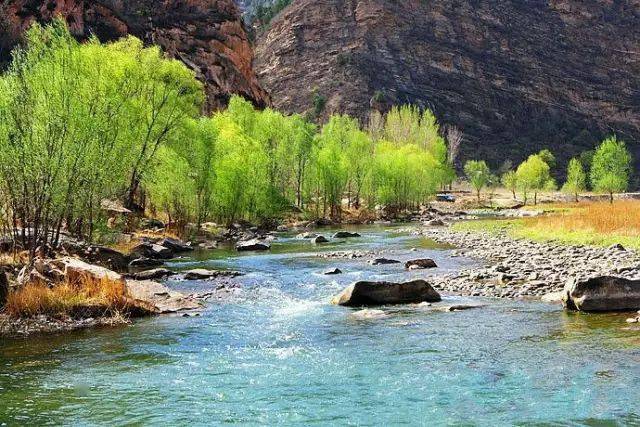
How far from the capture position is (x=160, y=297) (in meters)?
23.0

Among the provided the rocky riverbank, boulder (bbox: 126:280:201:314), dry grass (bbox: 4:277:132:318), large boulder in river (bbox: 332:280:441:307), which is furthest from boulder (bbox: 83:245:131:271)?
the rocky riverbank

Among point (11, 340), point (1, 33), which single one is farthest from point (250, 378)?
point (1, 33)

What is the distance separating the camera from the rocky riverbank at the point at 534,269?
23.0 m

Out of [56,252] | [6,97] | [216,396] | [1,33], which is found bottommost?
[216,396]

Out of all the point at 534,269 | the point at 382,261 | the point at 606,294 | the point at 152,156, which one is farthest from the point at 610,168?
the point at 606,294

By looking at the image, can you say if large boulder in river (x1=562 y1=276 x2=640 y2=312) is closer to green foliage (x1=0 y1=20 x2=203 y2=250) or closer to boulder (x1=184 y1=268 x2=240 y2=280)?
boulder (x1=184 y1=268 x2=240 y2=280)

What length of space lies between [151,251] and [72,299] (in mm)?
17068

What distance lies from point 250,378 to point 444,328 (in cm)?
673

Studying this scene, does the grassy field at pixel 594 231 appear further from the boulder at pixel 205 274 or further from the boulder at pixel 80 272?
the boulder at pixel 80 272

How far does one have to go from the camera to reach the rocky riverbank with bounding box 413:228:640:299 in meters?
23.0

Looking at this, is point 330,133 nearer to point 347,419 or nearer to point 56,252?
point 56,252

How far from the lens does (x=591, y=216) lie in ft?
150

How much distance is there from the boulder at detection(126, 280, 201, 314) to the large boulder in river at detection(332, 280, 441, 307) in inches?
224

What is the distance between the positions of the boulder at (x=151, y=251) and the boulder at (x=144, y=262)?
29.0 inches
